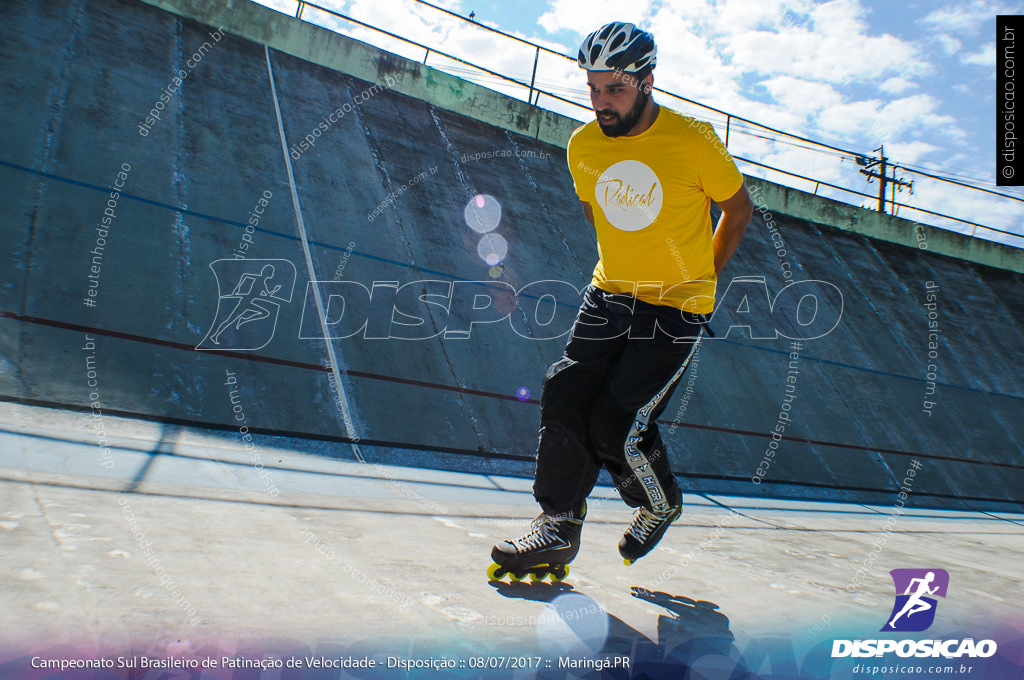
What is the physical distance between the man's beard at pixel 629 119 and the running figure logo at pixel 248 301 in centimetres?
302

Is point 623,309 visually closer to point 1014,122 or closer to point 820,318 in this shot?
point 820,318

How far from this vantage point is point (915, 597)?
7.14 feet

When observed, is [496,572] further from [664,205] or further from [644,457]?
[664,205]

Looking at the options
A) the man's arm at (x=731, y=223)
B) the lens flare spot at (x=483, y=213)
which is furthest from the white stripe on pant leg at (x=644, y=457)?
the lens flare spot at (x=483, y=213)

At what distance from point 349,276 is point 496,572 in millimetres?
3680

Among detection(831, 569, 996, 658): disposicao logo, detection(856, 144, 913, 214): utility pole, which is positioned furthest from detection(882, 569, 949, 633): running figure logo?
detection(856, 144, 913, 214): utility pole

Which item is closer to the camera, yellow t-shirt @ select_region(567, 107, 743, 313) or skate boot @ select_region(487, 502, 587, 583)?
skate boot @ select_region(487, 502, 587, 583)

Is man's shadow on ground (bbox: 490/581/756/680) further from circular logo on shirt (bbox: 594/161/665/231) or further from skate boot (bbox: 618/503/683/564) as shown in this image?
circular logo on shirt (bbox: 594/161/665/231)

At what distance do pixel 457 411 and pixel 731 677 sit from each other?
10.7 feet

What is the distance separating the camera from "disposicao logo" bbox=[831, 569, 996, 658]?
1.66m

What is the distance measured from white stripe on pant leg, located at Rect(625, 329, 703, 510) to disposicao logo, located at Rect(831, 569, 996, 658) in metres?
0.67

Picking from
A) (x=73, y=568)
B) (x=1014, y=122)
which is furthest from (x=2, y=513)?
(x=1014, y=122)

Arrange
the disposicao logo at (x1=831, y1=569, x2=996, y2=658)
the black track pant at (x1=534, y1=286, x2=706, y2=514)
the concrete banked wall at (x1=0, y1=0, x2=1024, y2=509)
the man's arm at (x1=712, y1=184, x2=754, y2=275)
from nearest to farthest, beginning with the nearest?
the disposicao logo at (x1=831, y1=569, x2=996, y2=658) → the black track pant at (x1=534, y1=286, x2=706, y2=514) → the man's arm at (x1=712, y1=184, x2=754, y2=275) → the concrete banked wall at (x1=0, y1=0, x2=1024, y2=509)

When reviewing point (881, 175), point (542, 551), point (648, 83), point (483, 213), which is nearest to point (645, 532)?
point (542, 551)
